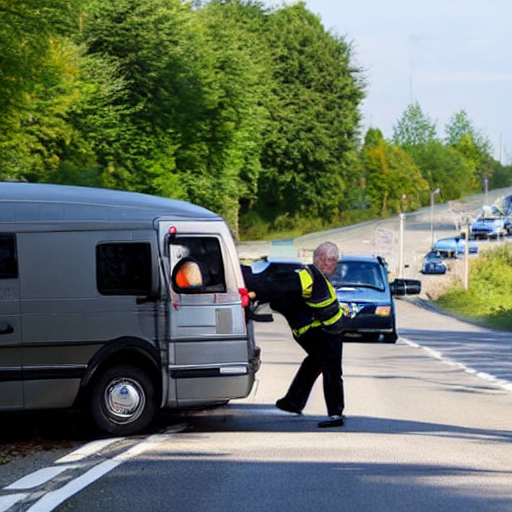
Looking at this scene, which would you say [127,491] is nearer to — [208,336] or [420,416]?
[208,336]

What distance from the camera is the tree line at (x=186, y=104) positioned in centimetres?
4961

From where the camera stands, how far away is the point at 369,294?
28.7m

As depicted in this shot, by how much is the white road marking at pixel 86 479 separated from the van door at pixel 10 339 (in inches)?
45.8

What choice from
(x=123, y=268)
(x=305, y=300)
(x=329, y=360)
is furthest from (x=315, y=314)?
(x=123, y=268)

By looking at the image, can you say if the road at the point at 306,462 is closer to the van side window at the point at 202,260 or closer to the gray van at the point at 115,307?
the gray van at the point at 115,307

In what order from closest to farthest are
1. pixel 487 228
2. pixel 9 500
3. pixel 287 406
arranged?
pixel 9 500
pixel 287 406
pixel 487 228

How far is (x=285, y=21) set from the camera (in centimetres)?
10744

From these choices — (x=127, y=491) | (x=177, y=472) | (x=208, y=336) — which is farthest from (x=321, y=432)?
(x=127, y=491)

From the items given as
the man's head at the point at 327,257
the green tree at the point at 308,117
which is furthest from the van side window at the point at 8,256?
the green tree at the point at 308,117

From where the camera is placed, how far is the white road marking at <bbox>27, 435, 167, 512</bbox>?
908 centimetres

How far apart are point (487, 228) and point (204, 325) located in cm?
11702

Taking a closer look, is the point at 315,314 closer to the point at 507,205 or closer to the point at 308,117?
the point at 308,117

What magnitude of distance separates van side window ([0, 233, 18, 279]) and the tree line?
28221mm

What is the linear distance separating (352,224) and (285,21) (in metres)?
28.3
